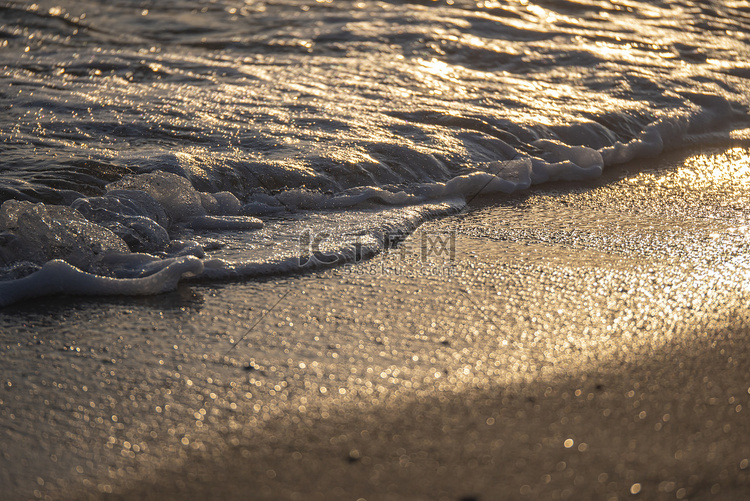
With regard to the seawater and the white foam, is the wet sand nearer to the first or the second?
the white foam

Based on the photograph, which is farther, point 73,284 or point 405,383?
point 73,284

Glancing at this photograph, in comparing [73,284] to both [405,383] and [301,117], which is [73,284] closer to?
[405,383]

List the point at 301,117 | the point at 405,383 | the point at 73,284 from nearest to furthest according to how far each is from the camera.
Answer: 1. the point at 405,383
2. the point at 73,284
3. the point at 301,117

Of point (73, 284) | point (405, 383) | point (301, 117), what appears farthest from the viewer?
point (301, 117)

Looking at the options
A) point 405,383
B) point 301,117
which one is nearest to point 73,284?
point 405,383

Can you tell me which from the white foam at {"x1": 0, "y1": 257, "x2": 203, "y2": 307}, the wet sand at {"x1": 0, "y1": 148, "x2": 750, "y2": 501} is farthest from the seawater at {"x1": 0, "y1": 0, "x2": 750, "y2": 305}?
the wet sand at {"x1": 0, "y1": 148, "x2": 750, "y2": 501}

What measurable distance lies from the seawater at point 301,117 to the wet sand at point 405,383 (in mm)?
377

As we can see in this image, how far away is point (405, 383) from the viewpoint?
1786mm

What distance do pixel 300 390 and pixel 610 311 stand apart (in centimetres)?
105

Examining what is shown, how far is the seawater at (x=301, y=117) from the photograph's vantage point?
270 centimetres

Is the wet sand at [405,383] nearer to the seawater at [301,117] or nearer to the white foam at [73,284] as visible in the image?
the white foam at [73,284]

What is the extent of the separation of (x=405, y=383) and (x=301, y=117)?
298 cm

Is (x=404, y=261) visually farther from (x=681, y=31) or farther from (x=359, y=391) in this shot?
(x=681, y=31)

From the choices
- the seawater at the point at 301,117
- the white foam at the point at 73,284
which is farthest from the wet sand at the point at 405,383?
the seawater at the point at 301,117
